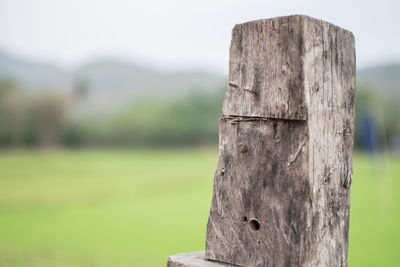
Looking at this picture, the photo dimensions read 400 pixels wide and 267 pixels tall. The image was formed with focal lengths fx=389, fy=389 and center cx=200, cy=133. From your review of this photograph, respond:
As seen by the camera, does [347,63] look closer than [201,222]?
Yes

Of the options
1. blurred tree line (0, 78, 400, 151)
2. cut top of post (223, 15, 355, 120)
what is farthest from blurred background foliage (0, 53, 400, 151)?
cut top of post (223, 15, 355, 120)

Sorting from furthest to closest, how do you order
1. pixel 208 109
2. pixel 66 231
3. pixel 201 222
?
pixel 208 109
pixel 201 222
pixel 66 231

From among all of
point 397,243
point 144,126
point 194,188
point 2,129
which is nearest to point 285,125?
point 397,243

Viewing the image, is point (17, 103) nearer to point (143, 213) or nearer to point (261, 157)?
point (143, 213)

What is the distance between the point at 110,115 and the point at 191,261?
77.2 feet

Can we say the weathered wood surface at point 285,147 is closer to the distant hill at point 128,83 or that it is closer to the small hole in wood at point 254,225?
the small hole in wood at point 254,225

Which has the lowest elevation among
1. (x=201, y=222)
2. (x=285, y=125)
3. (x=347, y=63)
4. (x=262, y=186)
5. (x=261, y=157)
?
(x=201, y=222)

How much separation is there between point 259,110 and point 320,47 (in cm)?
36

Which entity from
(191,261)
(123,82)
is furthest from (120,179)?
(123,82)

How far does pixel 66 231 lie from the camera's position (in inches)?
356

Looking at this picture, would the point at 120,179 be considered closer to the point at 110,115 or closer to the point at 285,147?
the point at 110,115

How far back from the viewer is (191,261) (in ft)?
5.95

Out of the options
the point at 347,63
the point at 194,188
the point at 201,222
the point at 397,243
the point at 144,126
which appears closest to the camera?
the point at 347,63

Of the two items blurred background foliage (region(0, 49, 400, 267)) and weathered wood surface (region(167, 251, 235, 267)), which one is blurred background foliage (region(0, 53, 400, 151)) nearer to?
blurred background foliage (region(0, 49, 400, 267))
